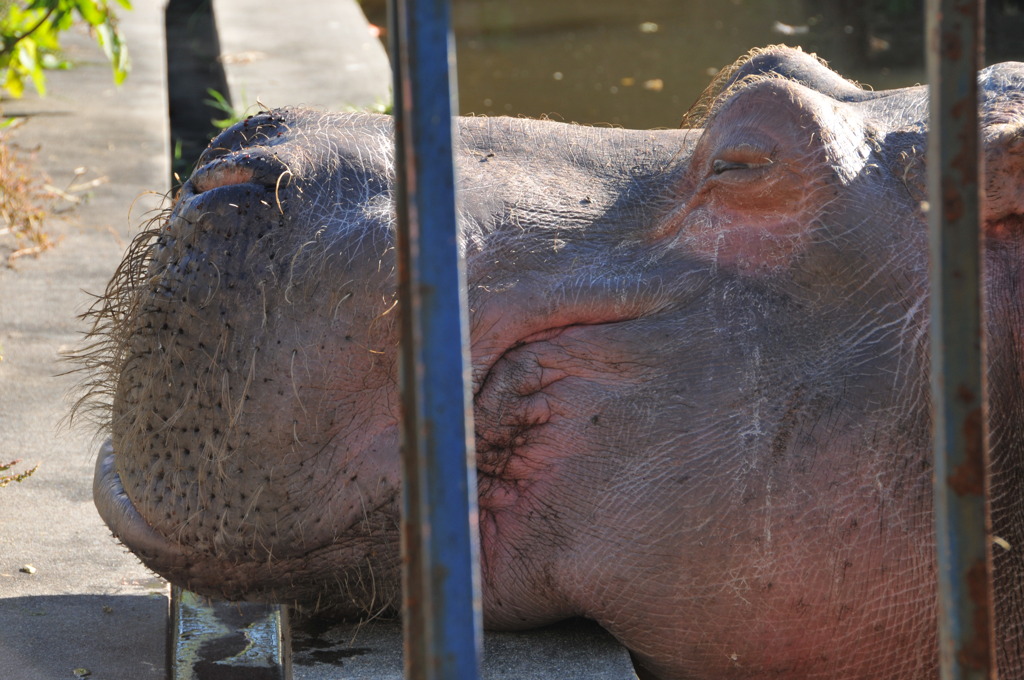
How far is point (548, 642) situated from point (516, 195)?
2.46 feet

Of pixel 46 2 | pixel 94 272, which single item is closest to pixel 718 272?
pixel 94 272

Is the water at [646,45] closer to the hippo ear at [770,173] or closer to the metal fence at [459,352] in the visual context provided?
the hippo ear at [770,173]

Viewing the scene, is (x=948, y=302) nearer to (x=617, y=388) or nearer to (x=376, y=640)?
(x=617, y=388)

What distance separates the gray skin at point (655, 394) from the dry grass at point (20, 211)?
Result: 8.10ft

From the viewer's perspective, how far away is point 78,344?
3.57 meters

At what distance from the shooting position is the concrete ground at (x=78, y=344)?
7.30 feet

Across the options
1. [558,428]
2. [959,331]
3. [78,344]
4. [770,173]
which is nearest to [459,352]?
[959,331]

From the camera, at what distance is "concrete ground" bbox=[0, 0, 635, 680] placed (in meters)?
2.23

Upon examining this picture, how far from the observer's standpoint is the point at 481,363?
1.95 m

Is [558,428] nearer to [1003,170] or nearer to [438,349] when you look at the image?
[1003,170]

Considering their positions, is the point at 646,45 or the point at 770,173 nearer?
the point at 770,173

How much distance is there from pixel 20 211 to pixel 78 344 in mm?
1066

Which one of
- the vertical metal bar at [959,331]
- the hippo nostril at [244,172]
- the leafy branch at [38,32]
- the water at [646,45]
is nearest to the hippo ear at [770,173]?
the hippo nostril at [244,172]

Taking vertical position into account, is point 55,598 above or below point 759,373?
below
